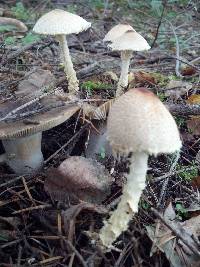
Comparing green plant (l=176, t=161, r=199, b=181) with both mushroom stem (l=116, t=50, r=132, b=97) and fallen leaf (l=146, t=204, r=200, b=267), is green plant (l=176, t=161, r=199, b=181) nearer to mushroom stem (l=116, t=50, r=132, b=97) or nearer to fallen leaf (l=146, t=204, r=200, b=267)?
fallen leaf (l=146, t=204, r=200, b=267)

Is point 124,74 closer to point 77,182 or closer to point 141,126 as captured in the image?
point 77,182

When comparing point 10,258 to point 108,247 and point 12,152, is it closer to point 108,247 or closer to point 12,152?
point 108,247

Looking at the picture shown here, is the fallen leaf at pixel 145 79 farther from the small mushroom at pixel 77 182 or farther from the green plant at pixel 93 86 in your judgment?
the small mushroom at pixel 77 182

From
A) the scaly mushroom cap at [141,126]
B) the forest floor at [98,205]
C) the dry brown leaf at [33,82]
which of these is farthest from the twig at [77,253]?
the dry brown leaf at [33,82]

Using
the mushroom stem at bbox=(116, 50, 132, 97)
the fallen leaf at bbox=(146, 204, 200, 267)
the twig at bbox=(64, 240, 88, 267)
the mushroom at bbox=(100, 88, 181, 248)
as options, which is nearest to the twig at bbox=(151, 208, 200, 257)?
the fallen leaf at bbox=(146, 204, 200, 267)

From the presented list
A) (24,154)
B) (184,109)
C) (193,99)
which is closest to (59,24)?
(24,154)

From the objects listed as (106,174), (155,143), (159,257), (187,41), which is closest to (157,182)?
(106,174)
